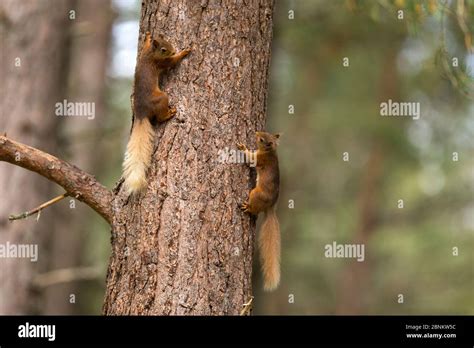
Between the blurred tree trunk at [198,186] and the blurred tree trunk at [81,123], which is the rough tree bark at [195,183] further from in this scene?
the blurred tree trunk at [81,123]

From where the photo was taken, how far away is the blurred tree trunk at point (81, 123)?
11.1 m

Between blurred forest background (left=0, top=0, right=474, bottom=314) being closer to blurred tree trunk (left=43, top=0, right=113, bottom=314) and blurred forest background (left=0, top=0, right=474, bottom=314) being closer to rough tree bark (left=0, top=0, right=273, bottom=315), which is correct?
blurred tree trunk (left=43, top=0, right=113, bottom=314)

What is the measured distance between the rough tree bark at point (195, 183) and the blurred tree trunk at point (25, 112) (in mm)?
3221

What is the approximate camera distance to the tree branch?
3.82 meters

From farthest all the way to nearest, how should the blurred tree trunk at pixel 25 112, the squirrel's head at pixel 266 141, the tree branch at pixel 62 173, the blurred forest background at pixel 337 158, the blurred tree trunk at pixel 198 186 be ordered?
the blurred forest background at pixel 337 158 < the blurred tree trunk at pixel 25 112 < the squirrel's head at pixel 266 141 < the tree branch at pixel 62 173 < the blurred tree trunk at pixel 198 186

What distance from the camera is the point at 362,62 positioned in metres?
13.6

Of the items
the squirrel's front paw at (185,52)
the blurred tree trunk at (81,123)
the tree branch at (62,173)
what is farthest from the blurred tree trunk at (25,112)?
the squirrel's front paw at (185,52)

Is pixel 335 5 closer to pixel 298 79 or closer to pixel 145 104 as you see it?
pixel 298 79

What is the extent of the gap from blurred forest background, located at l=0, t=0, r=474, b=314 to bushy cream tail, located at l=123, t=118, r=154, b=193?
3.60 m

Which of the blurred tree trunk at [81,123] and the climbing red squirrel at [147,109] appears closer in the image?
the climbing red squirrel at [147,109]

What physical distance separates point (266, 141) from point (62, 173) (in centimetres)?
126

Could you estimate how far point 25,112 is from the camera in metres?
6.97

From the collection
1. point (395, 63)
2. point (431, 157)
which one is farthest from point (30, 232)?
point (395, 63)

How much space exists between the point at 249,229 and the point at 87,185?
94 cm
